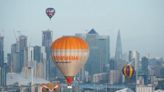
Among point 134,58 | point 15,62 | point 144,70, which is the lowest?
point 144,70

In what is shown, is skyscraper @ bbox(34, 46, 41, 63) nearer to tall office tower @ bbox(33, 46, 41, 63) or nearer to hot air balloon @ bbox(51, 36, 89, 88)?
tall office tower @ bbox(33, 46, 41, 63)

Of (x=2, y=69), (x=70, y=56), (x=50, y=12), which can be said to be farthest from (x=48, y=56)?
(x=70, y=56)

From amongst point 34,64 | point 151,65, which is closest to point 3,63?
point 34,64

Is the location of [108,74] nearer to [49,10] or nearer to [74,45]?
[49,10]

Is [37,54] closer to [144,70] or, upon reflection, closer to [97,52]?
[97,52]

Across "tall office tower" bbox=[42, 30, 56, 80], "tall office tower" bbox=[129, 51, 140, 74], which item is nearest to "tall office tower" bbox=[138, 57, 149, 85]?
"tall office tower" bbox=[129, 51, 140, 74]

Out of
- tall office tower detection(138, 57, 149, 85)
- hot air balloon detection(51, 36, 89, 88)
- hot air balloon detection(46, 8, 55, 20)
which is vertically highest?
hot air balloon detection(46, 8, 55, 20)
